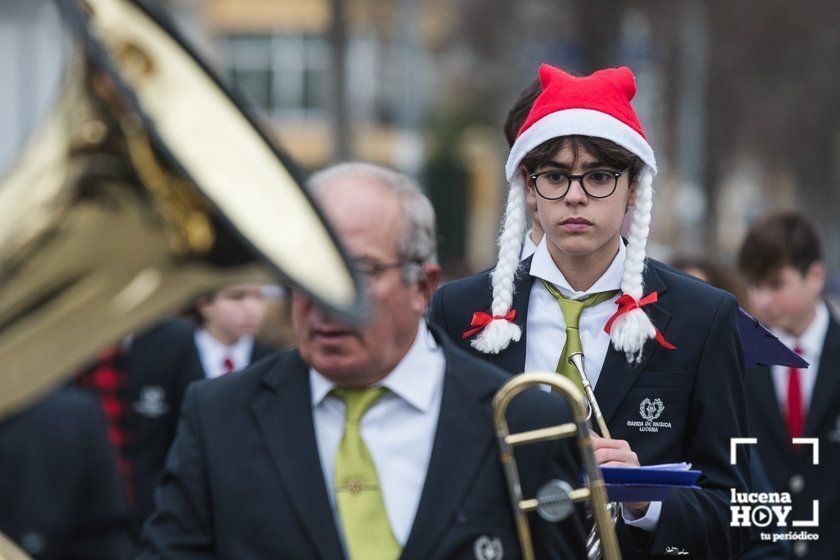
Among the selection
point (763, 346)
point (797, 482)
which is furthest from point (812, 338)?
point (763, 346)

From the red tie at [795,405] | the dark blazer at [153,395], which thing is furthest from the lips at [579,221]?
the dark blazer at [153,395]

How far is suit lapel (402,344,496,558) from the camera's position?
3.17 metres

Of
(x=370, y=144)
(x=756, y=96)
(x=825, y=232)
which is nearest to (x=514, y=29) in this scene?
(x=756, y=96)

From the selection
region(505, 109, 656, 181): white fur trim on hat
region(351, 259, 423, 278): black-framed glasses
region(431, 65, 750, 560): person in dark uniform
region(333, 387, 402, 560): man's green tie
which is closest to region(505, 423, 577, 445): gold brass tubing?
region(333, 387, 402, 560): man's green tie

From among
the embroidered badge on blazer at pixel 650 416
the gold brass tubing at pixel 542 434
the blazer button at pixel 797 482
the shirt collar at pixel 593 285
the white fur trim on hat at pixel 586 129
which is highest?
the white fur trim on hat at pixel 586 129

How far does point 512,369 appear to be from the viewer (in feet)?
13.1

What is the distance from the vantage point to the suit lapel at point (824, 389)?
6.25 m

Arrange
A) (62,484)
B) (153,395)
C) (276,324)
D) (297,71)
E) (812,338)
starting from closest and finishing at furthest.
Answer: (62,484), (812,338), (153,395), (276,324), (297,71)

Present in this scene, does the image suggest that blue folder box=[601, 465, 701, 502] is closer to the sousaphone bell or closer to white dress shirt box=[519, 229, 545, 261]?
white dress shirt box=[519, 229, 545, 261]

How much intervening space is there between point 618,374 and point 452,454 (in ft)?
2.65

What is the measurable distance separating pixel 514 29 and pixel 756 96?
11.8 metres

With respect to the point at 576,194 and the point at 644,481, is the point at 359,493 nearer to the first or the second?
the point at 644,481

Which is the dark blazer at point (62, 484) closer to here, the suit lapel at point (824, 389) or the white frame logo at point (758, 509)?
the white frame logo at point (758, 509)

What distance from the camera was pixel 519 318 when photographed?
409cm
